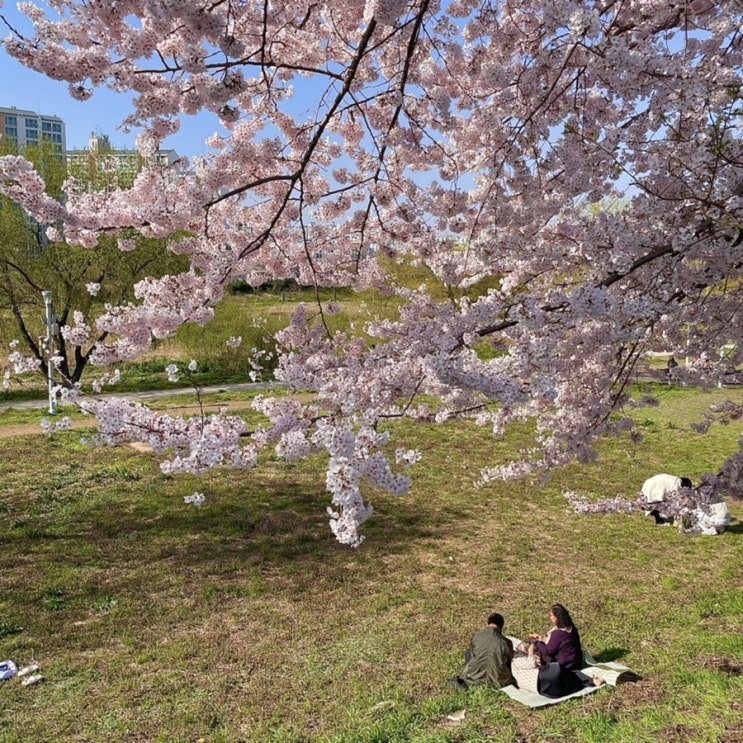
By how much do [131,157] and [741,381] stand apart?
1693 cm

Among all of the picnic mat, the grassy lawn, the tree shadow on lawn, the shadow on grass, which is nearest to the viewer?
the grassy lawn

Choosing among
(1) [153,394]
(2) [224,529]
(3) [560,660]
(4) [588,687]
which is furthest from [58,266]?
(4) [588,687]

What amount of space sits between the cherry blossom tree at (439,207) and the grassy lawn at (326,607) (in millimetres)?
1789

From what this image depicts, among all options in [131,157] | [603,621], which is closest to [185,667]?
[603,621]

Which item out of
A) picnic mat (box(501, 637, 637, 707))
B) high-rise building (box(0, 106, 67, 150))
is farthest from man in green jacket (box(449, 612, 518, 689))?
high-rise building (box(0, 106, 67, 150))

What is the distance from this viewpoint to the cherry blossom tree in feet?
9.04

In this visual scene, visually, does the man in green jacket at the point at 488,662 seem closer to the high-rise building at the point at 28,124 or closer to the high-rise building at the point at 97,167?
the high-rise building at the point at 97,167

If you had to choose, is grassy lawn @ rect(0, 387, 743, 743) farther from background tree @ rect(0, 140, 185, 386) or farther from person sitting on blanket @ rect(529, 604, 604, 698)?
background tree @ rect(0, 140, 185, 386)

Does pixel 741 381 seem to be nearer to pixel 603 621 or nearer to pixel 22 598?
pixel 603 621

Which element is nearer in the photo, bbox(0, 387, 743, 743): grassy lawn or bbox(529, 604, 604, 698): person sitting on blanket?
bbox(0, 387, 743, 743): grassy lawn

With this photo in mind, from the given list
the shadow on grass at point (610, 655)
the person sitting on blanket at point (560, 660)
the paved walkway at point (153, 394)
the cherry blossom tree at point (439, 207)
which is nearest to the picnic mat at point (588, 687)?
the person sitting on blanket at point (560, 660)

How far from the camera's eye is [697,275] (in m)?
3.51

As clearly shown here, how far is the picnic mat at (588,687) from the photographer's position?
4.49m

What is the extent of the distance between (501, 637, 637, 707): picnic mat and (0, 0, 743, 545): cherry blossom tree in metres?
1.55
